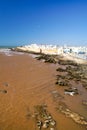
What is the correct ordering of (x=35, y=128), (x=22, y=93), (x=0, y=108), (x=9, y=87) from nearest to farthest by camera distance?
(x=35, y=128)
(x=0, y=108)
(x=22, y=93)
(x=9, y=87)

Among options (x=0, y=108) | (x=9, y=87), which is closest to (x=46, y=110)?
(x=0, y=108)

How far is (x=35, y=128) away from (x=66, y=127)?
1228 mm

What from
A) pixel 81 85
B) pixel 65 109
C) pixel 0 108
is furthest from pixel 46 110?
pixel 81 85

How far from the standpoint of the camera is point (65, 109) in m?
8.20

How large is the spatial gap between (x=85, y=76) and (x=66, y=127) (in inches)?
379

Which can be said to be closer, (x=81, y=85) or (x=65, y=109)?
(x=65, y=109)

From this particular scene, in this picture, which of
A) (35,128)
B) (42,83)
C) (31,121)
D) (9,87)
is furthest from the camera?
(42,83)

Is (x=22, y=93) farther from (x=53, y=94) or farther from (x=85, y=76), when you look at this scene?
(x=85, y=76)

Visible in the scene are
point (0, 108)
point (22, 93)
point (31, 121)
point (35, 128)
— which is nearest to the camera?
point (35, 128)

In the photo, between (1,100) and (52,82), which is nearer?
(1,100)

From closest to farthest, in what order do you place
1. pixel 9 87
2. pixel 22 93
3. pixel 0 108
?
pixel 0 108 → pixel 22 93 → pixel 9 87

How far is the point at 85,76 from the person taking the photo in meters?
15.7

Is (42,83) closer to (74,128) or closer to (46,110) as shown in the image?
(46,110)

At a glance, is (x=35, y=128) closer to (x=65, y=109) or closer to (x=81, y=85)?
(x=65, y=109)
